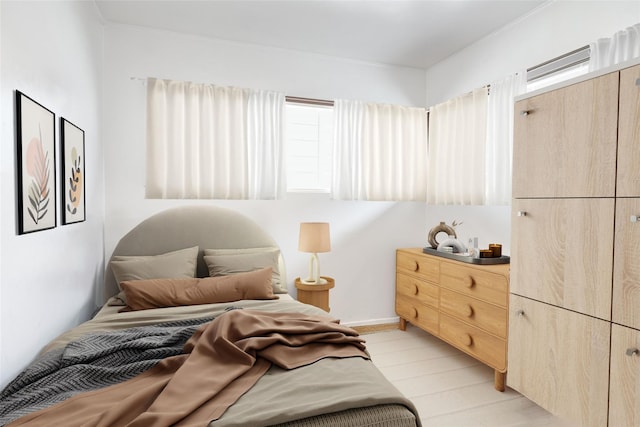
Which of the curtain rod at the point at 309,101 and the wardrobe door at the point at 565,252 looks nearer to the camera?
the wardrobe door at the point at 565,252

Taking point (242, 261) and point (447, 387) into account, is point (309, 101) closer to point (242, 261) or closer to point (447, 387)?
point (242, 261)

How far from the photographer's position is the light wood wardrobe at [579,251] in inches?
61.6

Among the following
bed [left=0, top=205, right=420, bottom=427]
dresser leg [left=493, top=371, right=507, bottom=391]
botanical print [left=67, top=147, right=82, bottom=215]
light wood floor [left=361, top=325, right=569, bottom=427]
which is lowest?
light wood floor [left=361, top=325, right=569, bottom=427]

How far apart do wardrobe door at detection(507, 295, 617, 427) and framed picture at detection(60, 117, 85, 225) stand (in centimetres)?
263

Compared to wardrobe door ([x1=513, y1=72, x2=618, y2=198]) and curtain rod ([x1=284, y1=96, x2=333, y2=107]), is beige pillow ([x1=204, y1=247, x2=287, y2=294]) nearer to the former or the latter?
curtain rod ([x1=284, y1=96, x2=333, y2=107])

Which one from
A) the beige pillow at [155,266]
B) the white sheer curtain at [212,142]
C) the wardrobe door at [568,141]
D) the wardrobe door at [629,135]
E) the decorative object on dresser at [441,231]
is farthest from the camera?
the decorative object on dresser at [441,231]

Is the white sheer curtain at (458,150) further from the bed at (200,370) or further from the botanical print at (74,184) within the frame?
the botanical print at (74,184)

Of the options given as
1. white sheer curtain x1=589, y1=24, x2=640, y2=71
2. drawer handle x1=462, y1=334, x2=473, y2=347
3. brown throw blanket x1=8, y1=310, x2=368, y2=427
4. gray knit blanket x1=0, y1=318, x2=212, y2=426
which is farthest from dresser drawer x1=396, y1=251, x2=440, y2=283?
gray knit blanket x1=0, y1=318, x2=212, y2=426

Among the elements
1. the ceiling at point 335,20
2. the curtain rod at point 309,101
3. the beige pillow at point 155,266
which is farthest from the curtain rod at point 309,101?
the beige pillow at point 155,266

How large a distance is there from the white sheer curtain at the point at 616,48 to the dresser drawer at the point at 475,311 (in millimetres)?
1642

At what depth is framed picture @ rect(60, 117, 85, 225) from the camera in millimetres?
2014

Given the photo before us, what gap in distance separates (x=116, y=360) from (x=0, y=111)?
1072mm

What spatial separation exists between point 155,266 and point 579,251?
264cm

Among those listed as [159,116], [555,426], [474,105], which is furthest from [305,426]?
[474,105]
